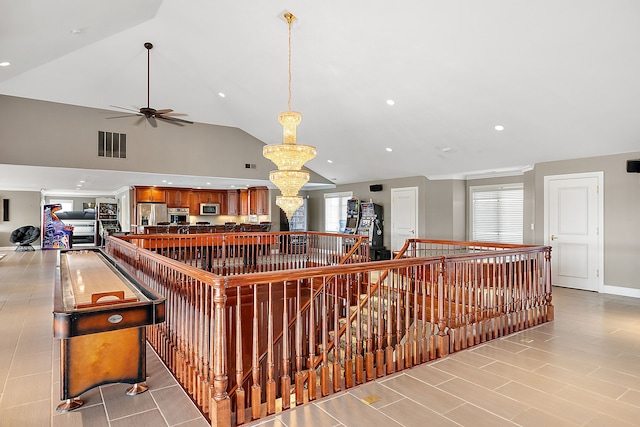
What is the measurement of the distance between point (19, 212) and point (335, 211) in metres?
12.2

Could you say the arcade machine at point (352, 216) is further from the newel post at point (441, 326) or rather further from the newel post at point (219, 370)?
the newel post at point (219, 370)

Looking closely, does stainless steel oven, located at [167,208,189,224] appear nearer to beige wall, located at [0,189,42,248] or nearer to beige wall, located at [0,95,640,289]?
beige wall, located at [0,95,640,289]

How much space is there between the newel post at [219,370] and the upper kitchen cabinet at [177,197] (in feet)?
38.6

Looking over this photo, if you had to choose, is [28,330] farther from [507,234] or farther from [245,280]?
[507,234]

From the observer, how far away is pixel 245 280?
7.66 feet

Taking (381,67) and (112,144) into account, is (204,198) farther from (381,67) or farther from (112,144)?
(381,67)

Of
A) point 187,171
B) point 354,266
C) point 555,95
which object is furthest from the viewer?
point 187,171

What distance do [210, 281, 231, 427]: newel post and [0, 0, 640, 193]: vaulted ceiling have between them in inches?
136

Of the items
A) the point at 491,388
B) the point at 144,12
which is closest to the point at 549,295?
the point at 491,388

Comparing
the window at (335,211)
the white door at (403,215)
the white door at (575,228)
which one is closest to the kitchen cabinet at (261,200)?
the window at (335,211)

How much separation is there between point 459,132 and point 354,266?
5336 mm

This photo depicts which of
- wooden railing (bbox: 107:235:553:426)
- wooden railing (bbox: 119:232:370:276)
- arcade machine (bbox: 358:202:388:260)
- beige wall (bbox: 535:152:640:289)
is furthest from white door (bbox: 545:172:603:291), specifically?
arcade machine (bbox: 358:202:388:260)

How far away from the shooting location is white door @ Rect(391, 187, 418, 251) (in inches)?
414

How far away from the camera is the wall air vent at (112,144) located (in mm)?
9070
